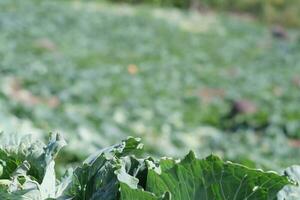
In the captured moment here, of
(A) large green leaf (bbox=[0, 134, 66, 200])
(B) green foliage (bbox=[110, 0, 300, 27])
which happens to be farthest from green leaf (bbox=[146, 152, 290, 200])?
(B) green foliage (bbox=[110, 0, 300, 27])

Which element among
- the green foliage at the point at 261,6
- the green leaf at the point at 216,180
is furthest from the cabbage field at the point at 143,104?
the green foliage at the point at 261,6

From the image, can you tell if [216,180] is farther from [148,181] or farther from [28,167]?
[28,167]

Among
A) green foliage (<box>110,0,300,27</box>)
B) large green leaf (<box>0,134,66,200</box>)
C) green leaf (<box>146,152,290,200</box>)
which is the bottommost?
green foliage (<box>110,0,300,27</box>)

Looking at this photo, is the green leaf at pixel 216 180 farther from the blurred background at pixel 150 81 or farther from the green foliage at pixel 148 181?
the blurred background at pixel 150 81

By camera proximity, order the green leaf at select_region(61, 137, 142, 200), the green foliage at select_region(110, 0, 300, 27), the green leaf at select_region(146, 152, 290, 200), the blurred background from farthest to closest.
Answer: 1. the green foliage at select_region(110, 0, 300, 27)
2. the blurred background
3. the green leaf at select_region(61, 137, 142, 200)
4. the green leaf at select_region(146, 152, 290, 200)

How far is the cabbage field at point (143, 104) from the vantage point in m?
1.76

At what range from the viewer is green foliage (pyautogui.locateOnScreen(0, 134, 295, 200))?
5.60ft

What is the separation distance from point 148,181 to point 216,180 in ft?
Answer: 0.63

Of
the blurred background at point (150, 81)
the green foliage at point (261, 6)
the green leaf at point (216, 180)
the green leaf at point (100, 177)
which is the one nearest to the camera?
the green leaf at point (216, 180)

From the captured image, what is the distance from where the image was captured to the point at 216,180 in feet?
5.65

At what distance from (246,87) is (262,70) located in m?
4.50

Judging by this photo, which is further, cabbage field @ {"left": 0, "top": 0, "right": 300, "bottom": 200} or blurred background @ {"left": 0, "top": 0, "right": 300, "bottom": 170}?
blurred background @ {"left": 0, "top": 0, "right": 300, "bottom": 170}

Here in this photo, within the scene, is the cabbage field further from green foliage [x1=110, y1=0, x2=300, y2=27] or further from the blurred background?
green foliage [x1=110, y1=0, x2=300, y2=27]

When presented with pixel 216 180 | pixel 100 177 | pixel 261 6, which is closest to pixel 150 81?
pixel 100 177
